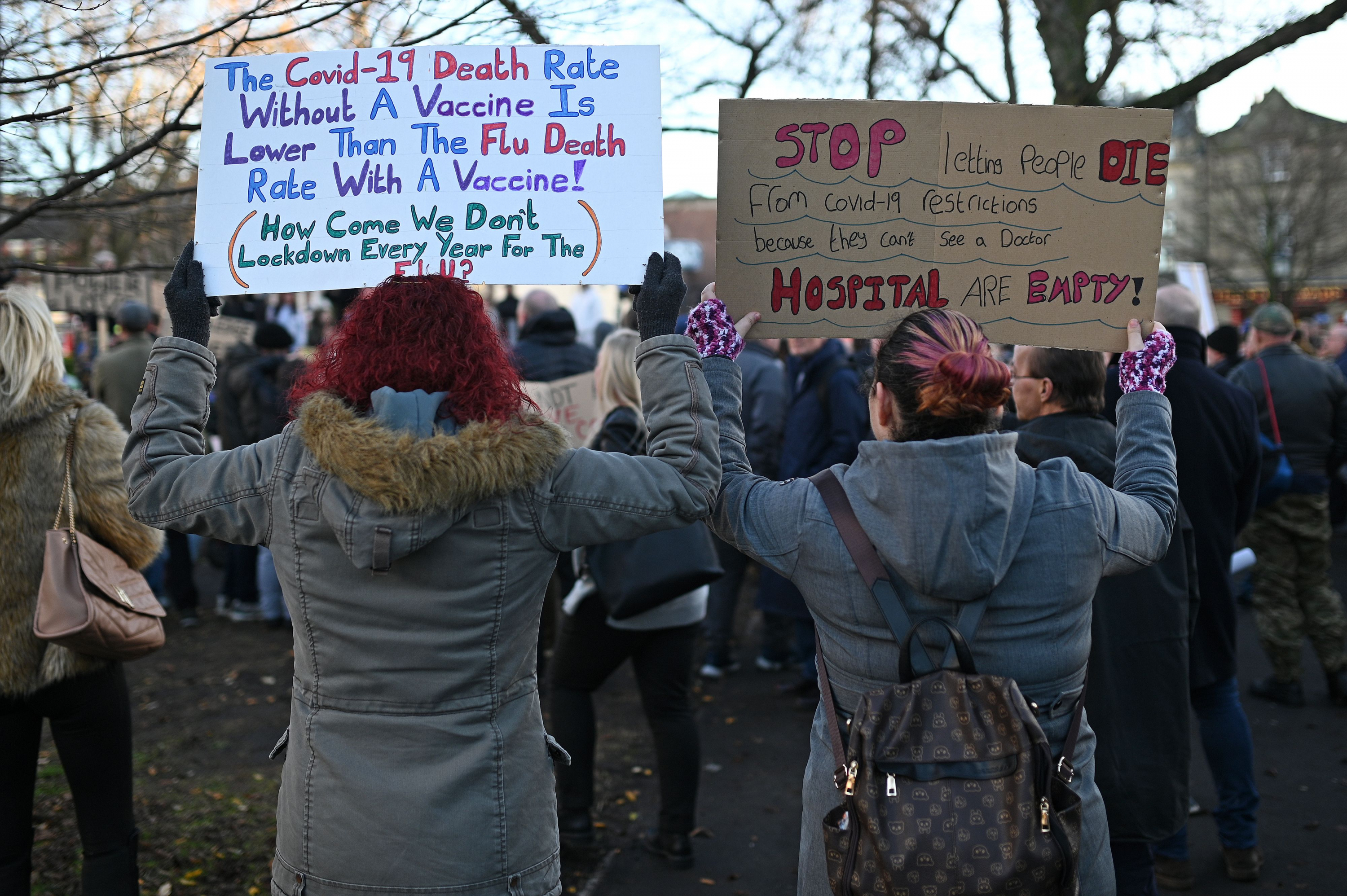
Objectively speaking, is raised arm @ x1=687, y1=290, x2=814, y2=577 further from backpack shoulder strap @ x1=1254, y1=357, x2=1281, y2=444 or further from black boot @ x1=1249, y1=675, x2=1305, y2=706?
backpack shoulder strap @ x1=1254, y1=357, x2=1281, y2=444

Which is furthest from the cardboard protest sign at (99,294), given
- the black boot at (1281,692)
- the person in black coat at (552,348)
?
the black boot at (1281,692)

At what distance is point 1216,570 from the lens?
3812 millimetres

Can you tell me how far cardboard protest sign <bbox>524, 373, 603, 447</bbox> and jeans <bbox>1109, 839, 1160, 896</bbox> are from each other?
301 centimetres

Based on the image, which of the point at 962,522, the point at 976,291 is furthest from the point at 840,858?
the point at 976,291

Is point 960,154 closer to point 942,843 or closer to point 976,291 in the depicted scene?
point 976,291

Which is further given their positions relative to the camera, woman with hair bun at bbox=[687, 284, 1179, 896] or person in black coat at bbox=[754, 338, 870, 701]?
person in black coat at bbox=[754, 338, 870, 701]

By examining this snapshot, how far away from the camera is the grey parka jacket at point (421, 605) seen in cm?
202

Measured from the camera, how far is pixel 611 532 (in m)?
2.06

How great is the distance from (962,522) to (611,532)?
2.15 feet

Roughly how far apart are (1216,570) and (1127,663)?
3.34 feet

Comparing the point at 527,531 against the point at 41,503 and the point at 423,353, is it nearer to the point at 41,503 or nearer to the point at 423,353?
the point at 423,353

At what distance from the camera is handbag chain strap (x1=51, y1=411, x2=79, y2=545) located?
2908mm

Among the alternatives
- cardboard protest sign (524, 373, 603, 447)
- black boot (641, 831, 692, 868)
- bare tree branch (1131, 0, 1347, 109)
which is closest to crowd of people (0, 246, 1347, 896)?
black boot (641, 831, 692, 868)

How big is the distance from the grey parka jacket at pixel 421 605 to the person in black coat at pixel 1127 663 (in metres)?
1.37
